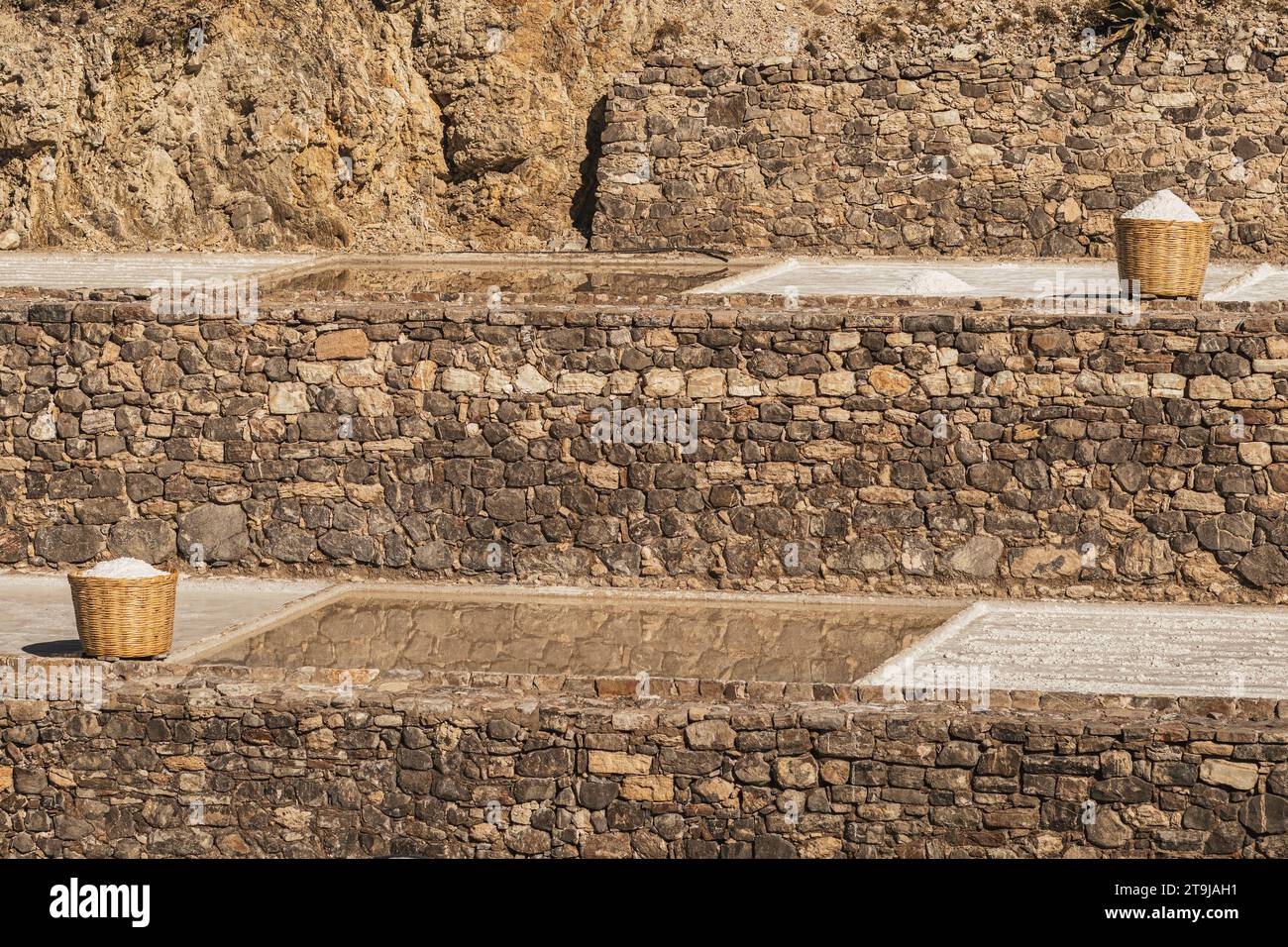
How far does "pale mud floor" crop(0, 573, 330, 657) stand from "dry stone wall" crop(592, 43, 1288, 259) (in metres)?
6.88

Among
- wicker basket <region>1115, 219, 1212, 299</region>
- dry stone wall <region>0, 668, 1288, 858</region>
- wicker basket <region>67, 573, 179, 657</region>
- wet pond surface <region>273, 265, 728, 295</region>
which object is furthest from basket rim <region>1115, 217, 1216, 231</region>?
wicker basket <region>67, 573, 179, 657</region>

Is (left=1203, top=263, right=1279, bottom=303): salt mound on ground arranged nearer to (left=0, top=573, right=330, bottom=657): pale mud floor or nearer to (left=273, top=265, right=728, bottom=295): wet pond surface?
(left=273, top=265, right=728, bottom=295): wet pond surface

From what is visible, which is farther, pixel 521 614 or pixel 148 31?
pixel 148 31

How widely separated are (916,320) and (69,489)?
6263mm

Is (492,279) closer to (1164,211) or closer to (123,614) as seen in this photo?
(1164,211)

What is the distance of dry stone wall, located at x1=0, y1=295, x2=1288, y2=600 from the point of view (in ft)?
46.6

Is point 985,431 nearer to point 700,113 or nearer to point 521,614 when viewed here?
point 521,614

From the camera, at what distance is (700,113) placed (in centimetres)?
2002

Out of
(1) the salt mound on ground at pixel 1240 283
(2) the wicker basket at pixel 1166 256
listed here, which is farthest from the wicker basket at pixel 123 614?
(1) the salt mound on ground at pixel 1240 283

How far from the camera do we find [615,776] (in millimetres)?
10766

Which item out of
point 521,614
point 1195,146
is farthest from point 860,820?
point 1195,146

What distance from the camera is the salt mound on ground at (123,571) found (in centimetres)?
1154

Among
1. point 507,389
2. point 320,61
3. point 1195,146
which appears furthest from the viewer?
point 320,61

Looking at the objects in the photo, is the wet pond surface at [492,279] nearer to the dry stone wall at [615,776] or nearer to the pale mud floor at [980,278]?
the pale mud floor at [980,278]
